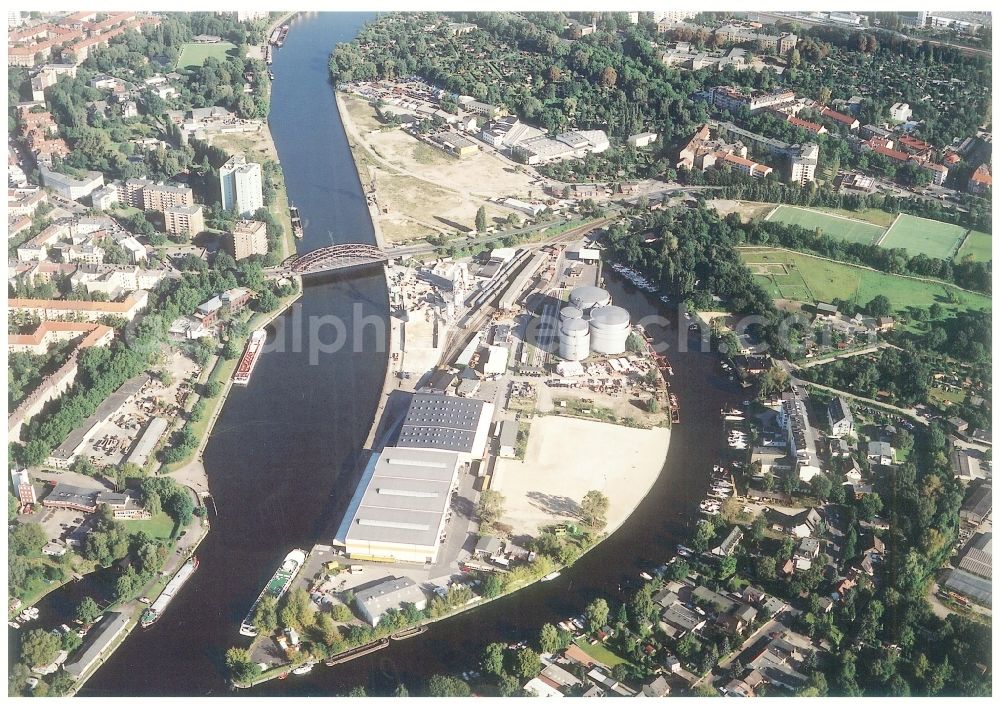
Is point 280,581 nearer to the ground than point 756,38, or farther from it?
nearer to the ground

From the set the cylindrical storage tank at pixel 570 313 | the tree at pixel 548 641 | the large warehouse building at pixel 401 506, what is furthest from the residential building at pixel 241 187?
the tree at pixel 548 641

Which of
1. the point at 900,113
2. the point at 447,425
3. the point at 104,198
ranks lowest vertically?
the point at 447,425

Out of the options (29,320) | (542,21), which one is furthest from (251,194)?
(542,21)

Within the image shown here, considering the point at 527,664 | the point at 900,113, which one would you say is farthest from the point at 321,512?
the point at 900,113

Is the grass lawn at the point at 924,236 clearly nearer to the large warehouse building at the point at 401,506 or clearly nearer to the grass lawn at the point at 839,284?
the grass lawn at the point at 839,284

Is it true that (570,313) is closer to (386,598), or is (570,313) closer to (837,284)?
(837,284)

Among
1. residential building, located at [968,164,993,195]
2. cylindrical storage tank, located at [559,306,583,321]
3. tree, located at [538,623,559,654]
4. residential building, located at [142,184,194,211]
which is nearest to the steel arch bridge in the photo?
residential building, located at [142,184,194,211]

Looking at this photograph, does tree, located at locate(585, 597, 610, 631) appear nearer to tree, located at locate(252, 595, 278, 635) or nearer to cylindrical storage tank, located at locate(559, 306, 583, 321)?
tree, located at locate(252, 595, 278, 635)
